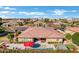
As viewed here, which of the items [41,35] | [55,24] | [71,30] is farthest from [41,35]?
[71,30]

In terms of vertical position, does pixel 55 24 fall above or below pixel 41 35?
above

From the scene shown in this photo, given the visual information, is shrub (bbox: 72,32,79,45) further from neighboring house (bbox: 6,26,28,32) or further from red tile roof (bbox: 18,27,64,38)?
neighboring house (bbox: 6,26,28,32)

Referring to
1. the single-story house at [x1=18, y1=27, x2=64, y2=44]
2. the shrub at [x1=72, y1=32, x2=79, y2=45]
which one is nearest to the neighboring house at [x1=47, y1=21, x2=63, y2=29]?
the single-story house at [x1=18, y1=27, x2=64, y2=44]

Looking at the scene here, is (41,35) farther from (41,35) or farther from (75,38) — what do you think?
(75,38)

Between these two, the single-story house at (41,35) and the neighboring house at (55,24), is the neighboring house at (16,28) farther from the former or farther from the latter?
the neighboring house at (55,24)

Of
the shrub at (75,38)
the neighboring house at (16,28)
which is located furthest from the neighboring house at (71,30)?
the neighboring house at (16,28)
